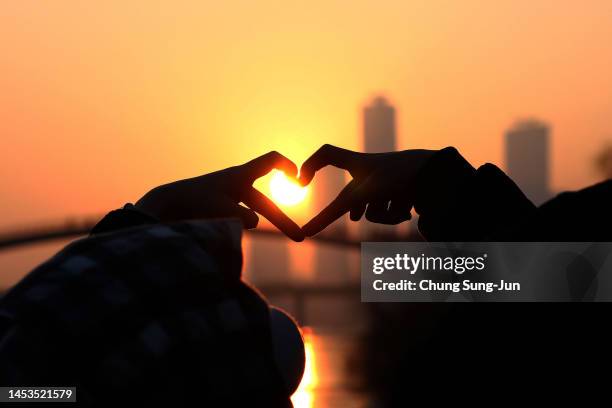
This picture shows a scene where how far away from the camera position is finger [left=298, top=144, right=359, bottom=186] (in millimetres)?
1832

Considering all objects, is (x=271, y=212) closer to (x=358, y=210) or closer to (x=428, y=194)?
(x=358, y=210)

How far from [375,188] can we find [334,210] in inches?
3.6

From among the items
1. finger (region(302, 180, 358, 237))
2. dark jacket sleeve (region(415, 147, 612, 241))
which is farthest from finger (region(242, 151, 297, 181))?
dark jacket sleeve (region(415, 147, 612, 241))

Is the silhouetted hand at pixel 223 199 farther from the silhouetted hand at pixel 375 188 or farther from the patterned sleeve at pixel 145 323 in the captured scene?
the patterned sleeve at pixel 145 323

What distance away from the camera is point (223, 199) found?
1774 millimetres

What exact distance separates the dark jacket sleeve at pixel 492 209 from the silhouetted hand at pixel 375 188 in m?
0.04

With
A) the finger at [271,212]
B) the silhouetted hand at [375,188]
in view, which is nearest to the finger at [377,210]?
the silhouetted hand at [375,188]

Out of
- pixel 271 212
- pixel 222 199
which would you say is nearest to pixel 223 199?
pixel 222 199

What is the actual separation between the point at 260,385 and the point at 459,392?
263 mm

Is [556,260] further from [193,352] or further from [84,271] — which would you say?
[84,271]

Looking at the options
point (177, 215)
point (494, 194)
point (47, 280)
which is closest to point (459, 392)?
point (494, 194)

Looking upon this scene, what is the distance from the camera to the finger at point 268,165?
181cm

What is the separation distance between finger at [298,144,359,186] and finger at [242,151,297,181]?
0.18 feet

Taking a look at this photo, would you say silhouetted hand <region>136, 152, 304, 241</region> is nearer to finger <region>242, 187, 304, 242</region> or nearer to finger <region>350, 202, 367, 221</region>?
finger <region>242, 187, 304, 242</region>
